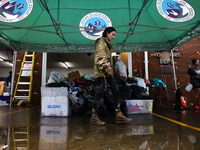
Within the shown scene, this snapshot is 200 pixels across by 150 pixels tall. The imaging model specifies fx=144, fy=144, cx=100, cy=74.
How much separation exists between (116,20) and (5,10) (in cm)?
301

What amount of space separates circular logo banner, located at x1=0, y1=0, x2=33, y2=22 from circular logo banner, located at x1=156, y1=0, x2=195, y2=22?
346 centimetres

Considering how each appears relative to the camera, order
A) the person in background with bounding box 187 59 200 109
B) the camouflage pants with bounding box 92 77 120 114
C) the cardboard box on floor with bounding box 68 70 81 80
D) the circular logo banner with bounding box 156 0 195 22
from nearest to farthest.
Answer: the camouflage pants with bounding box 92 77 120 114 < the circular logo banner with bounding box 156 0 195 22 < the cardboard box on floor with bounding box 68 70 81 80 < the person in background with bounding box 187 59 200 109

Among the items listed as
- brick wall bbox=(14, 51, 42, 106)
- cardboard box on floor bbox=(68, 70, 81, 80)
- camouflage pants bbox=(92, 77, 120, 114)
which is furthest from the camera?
brick wall bbox=(14, 51, 42, 106)

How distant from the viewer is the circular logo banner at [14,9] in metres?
3.50

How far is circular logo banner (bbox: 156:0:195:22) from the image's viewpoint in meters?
3.65

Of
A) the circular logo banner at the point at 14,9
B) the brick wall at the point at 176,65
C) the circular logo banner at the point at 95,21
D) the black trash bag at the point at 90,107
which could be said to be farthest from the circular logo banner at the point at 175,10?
the circular logo banner at the point at 14,9

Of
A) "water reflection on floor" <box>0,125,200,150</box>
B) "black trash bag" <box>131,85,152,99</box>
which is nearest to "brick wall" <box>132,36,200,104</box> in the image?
"black trash bag" <box>131,85,152,99</box>

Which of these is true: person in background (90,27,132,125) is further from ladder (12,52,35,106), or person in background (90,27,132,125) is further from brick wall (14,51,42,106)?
brick wall (14,51,42,106)

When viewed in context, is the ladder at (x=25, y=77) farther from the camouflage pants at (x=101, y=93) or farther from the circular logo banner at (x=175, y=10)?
the circular logo banner at (x=175, y=10)

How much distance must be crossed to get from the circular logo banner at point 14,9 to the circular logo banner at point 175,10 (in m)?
3.46

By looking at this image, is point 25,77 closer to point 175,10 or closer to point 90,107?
point 90,107

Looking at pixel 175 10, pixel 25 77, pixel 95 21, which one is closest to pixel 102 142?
pixel 95 21

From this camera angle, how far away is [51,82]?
13.3 feet

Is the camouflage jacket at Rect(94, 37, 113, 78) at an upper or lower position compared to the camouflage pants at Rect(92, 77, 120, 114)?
upper
